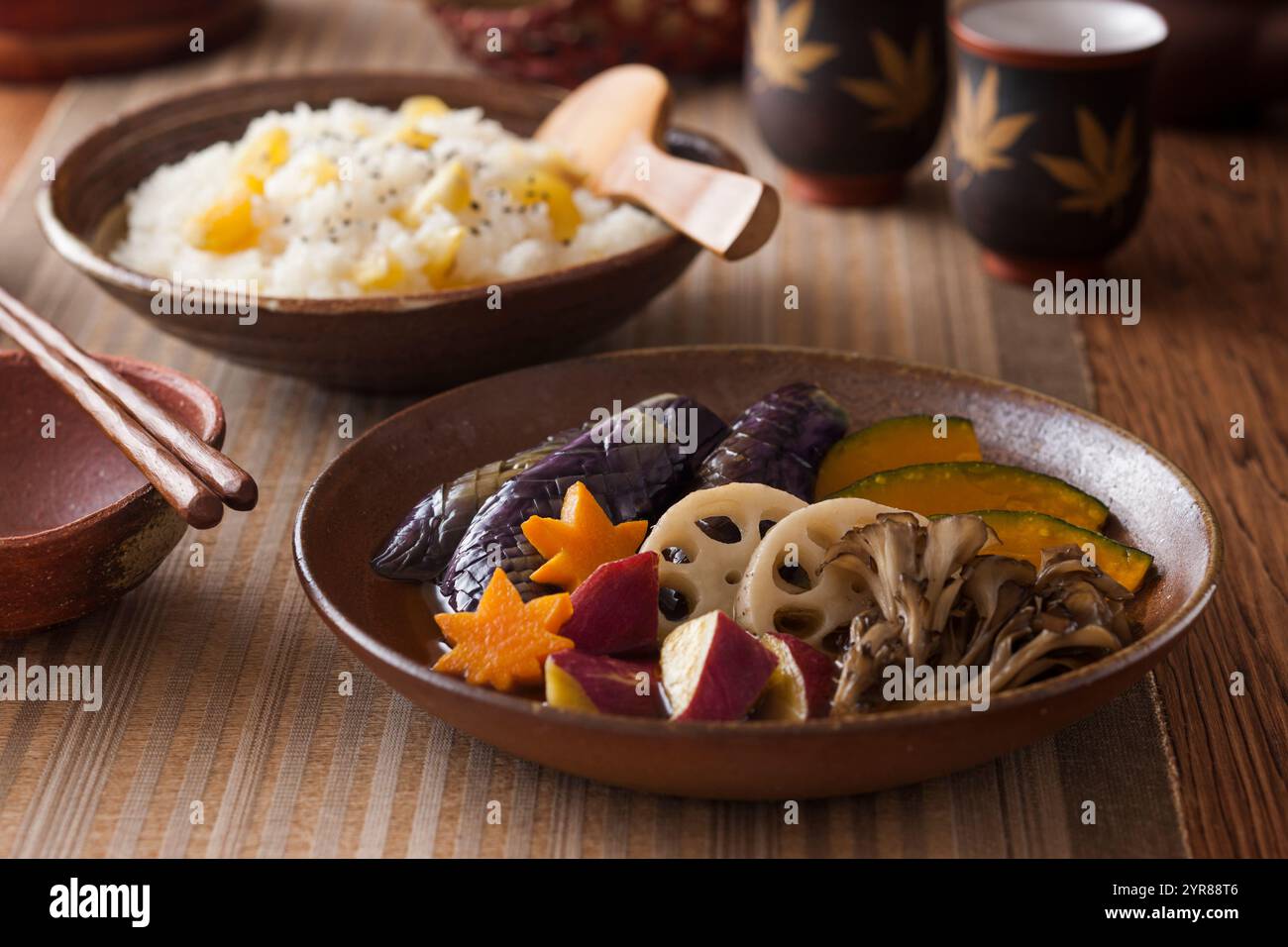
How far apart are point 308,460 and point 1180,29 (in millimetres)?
1682

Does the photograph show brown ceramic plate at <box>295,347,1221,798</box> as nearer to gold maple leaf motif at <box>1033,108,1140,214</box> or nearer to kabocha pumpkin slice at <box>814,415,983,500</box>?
kabocha pumpkin slice at <box>814,415,983,500</box>

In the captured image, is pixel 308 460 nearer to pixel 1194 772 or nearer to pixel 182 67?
pixel 1194 772

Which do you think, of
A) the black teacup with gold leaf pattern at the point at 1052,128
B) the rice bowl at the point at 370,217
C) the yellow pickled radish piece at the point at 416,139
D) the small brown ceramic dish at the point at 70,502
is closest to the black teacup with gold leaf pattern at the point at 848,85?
the black teacup with gold leaf pattern at the point at 1052,128

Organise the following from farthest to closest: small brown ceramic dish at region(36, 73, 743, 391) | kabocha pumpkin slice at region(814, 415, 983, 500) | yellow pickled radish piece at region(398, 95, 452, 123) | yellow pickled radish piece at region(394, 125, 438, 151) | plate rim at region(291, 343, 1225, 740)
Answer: yellow pickled radish piece at region(398, 95, 452, 123), yellow pickled radish piece at region(394, 125, 438, 151), small brown ceramic dish at region(36, 73, 743, 391), kabocha pumpkin slice at region(814, 415, 983, 500), plate rim at region(291, 343, 1225, 740)

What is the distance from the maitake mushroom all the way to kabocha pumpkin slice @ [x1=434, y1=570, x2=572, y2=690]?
238 mm

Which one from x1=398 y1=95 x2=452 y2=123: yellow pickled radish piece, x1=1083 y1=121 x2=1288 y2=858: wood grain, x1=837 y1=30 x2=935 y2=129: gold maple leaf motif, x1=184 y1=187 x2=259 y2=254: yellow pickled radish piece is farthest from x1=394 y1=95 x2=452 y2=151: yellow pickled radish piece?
x1=1083 y1=121 x2=1288 y2=858: wood grain

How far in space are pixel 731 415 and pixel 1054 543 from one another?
440 mm

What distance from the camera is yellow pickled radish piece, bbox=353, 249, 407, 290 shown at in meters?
1.70

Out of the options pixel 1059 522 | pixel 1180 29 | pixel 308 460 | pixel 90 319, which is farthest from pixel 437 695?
pixel 1180 29

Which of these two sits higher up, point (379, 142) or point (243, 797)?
point (379, 142)

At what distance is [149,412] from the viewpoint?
54.6 inches

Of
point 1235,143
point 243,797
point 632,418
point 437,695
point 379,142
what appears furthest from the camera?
point 1235,143

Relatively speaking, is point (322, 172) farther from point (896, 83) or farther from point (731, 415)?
point (896, 83)

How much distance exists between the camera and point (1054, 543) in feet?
4.26
